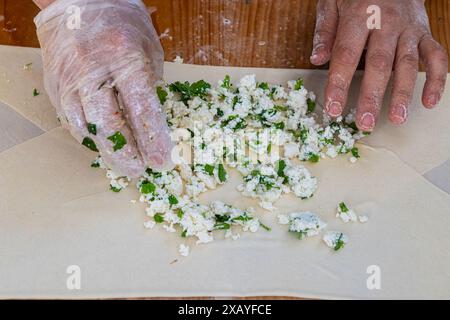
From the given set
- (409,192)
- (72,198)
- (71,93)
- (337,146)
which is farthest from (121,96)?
(409,192)

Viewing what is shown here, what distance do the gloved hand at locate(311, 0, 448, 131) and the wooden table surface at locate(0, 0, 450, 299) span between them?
0.16 metres

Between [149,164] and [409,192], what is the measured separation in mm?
545

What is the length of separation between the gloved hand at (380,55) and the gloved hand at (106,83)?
393 millimetres

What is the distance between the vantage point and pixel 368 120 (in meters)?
1.33

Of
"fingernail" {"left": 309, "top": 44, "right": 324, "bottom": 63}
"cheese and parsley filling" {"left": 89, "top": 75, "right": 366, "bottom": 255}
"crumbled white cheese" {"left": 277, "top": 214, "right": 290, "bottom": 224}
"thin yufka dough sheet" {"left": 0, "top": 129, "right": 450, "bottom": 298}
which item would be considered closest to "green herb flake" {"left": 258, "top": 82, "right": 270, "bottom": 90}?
"cheese and parsley filling" {"left": 89, "top": 75, "right": 366, "bottom": 255}

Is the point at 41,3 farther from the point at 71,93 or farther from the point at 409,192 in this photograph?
the point at 409,192

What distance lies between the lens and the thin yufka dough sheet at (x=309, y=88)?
1.43 m

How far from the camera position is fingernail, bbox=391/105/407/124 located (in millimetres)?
1331

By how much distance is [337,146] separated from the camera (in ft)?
4.60

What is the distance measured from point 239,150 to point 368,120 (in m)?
0.28

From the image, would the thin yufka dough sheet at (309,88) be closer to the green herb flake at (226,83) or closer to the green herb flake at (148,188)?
the green herb flake at (226,83)

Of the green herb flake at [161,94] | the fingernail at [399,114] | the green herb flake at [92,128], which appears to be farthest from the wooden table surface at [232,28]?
the green herb flake at [92,128]

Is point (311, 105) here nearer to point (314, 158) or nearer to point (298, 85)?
point (298, 85)

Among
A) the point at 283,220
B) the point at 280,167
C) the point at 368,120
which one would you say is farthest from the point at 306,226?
the point at 368,120
